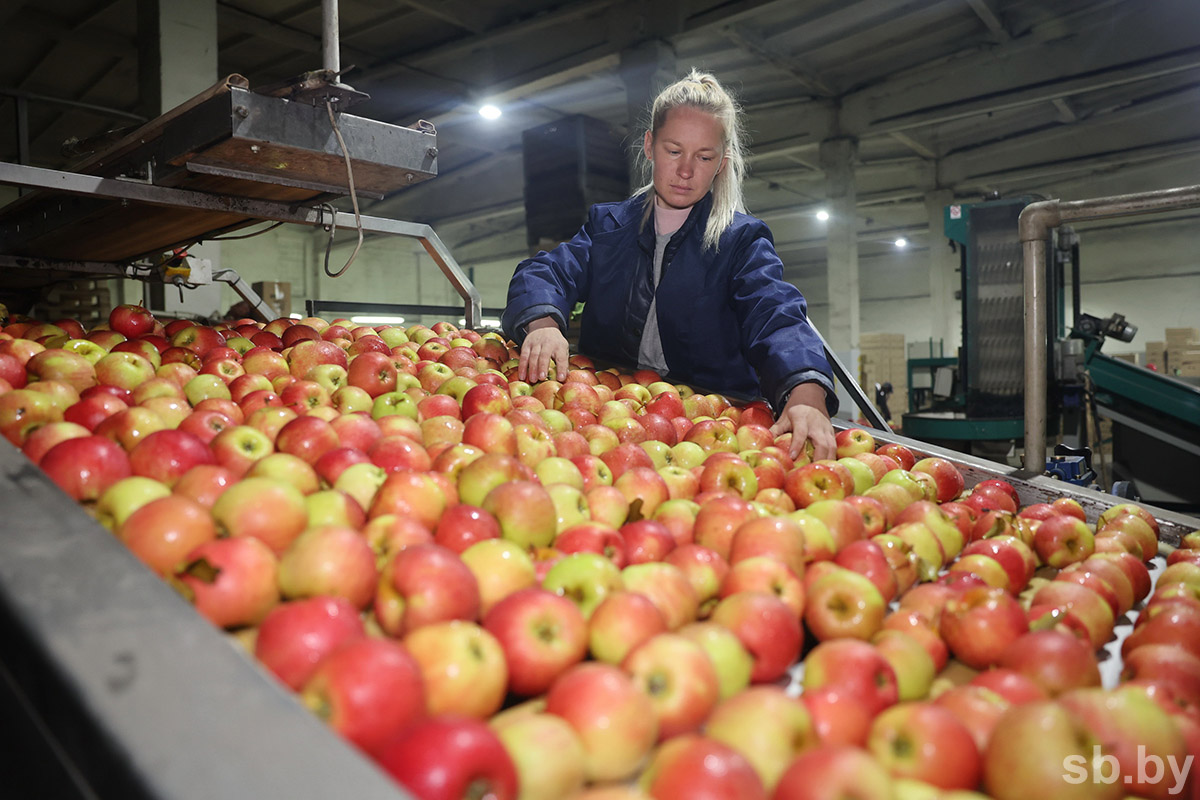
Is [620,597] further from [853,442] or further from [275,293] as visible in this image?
[275,293]

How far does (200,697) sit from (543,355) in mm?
2174

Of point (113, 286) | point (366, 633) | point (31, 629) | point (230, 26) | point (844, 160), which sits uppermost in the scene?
point (230, 26)

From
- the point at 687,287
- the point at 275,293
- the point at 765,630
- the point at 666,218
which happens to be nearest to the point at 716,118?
the point at 666,218

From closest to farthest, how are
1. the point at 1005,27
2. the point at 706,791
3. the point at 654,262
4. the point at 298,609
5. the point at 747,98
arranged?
the point at 706,791 → the point at 298,609 → the point at 654,262 → the point at 1005,27 → the point at 747,98

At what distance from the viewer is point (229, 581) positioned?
3.45ft

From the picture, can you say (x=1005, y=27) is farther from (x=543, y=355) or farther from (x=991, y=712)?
(x=991, y=712)

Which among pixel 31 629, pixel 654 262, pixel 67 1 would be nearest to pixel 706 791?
pixel 31 629

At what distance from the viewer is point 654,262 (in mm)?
3262

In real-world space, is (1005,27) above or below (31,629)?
above

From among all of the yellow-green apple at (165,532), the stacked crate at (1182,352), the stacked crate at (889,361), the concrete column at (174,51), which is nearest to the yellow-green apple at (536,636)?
the yellow-green apple at (165,532)

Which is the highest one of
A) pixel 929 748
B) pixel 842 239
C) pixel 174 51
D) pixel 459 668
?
pixel 174 51

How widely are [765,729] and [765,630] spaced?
0.25 m

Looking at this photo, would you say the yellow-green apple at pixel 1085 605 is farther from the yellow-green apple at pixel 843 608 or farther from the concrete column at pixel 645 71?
the concrete column at pixel 645 71

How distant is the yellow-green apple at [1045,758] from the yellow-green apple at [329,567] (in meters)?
0.92
